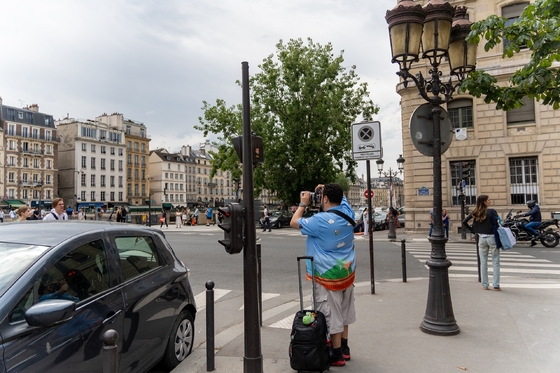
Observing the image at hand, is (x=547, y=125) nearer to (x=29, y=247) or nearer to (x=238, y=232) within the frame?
(x=238, y=232)

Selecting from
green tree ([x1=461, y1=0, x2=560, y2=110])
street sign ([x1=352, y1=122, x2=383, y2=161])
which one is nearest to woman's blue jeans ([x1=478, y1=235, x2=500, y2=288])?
green tree ([x1=461, y1=0, x2=560, y2=110])

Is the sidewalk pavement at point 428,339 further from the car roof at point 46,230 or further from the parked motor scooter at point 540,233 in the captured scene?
the parked motor scooter at point 540,233

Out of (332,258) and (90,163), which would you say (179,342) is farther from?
(90,163)

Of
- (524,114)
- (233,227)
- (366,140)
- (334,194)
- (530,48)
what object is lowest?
(233,227)

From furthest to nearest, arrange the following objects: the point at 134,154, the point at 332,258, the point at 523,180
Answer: the point at 134,154 → the point at 523,180 → the point at 332,258

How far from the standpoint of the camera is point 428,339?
4.88 m

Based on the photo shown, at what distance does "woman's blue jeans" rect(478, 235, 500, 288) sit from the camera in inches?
302

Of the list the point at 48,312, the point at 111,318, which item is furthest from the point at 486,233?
the point at 48,312

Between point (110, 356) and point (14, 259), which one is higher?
point (14, 259)

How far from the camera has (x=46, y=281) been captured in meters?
2.82

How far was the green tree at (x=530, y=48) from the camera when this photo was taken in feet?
19.3

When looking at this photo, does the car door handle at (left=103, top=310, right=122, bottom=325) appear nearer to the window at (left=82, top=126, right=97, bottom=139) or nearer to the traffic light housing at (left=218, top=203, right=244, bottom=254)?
the traffic light housing at (left=218, top=203, right=244, bottom=254)

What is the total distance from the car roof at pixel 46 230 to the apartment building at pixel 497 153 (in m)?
21.7

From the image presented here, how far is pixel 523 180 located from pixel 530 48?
64.5 feet
